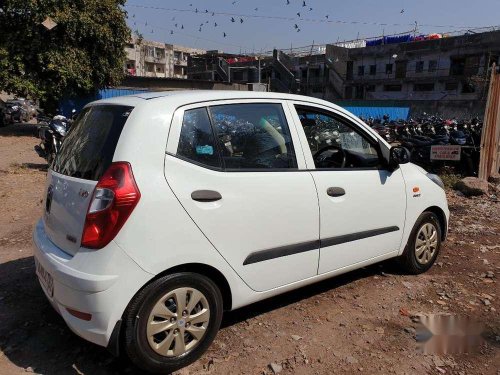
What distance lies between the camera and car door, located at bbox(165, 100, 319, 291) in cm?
259

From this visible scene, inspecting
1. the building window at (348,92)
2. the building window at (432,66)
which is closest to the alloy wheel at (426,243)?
the building window at (432,66)

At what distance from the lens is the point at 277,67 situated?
52375 millimetres

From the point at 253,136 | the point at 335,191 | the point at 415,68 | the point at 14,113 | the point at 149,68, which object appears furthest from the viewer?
the point at 149,68

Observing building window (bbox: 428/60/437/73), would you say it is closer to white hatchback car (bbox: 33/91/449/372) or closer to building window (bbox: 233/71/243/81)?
building window (bbox: 233/71/243/81)

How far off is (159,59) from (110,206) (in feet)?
263

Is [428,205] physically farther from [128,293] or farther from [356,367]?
[128,293]

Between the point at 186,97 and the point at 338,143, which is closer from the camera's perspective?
the point at 186,97

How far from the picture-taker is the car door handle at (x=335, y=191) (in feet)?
10.5

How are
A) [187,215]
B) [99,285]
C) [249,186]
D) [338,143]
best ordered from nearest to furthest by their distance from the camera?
[99,285], [187,215], [249,186], [338,143]

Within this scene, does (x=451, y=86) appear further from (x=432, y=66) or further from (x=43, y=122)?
(x=43, y=122)

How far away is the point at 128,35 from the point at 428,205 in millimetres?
19536

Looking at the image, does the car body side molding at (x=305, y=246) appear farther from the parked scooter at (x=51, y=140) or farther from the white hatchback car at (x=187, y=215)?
the parked scooter at (x=51, y=140)

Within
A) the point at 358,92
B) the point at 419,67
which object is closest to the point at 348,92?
the point at 358,92

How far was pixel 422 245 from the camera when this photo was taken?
4184 mm
